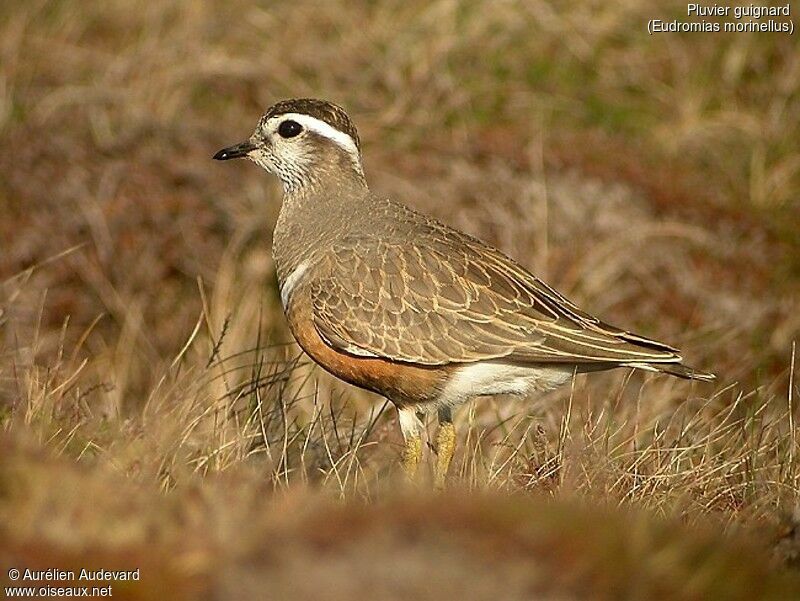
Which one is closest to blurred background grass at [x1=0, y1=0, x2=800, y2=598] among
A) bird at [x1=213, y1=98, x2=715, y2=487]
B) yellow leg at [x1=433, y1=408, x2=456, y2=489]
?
yellow leg at [x1=433, y1=408, x2=456, y2=489]

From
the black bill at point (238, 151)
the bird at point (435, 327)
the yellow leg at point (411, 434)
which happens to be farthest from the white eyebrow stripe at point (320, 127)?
the yellow leg at point (411, 434)

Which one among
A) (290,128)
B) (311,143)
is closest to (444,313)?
(311,143)

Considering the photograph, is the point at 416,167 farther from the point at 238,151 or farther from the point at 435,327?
the point at 435,327

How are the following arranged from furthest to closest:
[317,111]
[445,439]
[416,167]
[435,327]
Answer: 1. [416,167]
2. [317,111]
3. [445,439]
4. [435,327]

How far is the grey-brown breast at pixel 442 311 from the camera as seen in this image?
6.21m

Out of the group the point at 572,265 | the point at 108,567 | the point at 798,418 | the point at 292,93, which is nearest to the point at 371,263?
the point at 798,418

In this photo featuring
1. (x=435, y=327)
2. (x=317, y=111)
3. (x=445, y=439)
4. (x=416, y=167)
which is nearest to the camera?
(x=435, y=327)

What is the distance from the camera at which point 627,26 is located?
14.7 meters

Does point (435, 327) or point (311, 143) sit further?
point (311, 143)

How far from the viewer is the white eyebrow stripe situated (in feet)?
23.2

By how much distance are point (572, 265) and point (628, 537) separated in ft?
28.5

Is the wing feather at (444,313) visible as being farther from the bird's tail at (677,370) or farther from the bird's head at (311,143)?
the bird's head at (311,143)

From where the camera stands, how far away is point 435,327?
20.6ft

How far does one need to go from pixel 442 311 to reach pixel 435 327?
0.09 meters
